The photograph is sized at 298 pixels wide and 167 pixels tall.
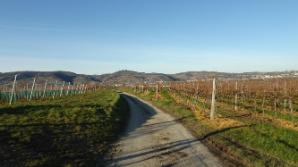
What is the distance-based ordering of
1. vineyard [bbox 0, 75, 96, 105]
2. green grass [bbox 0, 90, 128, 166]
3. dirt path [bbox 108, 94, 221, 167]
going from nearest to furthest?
green grass [bbox 0, 90, 128, 166] → dirt path [bbox 108, 94, 221, 167] → vineyard [bbox 0, 75, 96, 105]

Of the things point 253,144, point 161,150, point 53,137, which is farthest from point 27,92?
point 253,144

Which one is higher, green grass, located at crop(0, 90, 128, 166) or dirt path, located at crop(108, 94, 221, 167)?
green grass, located at crop(0, 90, 128, 166)

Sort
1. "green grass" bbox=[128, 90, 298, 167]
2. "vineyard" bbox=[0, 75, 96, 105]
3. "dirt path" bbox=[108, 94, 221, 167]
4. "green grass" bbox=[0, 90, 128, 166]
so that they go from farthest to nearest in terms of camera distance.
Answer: "vineyard" bbox=[0, 75, 96, 105] < "green grass" bbox=[128, 90, 298, 167] < "dirt path" bbox=[108, 94, 221, 167] < "green grass" bbox=[0, 90, 128, 166]

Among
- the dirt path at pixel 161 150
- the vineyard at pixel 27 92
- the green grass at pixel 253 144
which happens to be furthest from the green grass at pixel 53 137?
the vineyard at pixel 27 92

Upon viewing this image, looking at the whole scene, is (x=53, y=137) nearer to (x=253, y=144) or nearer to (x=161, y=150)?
(x=161, y=150)

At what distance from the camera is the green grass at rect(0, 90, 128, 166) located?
1418 cm

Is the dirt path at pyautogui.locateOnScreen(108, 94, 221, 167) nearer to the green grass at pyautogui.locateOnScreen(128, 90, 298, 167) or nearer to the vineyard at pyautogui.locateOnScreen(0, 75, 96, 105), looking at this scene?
the green grass at pyautogui.locateOnScreen(128, 90, 298, 167)

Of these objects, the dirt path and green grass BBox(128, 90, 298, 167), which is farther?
green grass BBox(128, 90, 298, 167)

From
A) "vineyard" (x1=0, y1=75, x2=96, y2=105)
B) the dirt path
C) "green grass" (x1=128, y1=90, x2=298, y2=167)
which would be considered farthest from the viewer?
"vineyard" (x1=0, y1=75, x2=96, y2=105)

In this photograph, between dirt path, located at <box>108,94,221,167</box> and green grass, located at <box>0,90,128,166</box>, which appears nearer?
green grass, located at <box>0,90,128,166</box>

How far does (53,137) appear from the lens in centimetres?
1841

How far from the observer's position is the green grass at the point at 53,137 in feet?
46.5

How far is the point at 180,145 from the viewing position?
1895cm

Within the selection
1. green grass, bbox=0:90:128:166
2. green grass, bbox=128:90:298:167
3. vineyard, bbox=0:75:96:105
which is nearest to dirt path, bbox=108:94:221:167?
green grass, bbox=128:90:298:167
